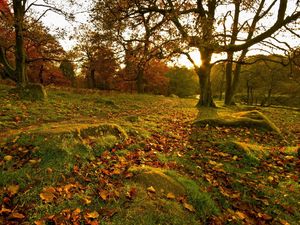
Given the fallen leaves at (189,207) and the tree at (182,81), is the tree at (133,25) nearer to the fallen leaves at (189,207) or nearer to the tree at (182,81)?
the fallen leaves at (189,207)

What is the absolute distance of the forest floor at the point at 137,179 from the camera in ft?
10.7

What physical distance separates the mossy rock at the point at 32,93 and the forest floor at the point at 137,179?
410cm

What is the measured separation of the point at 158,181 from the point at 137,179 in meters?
0.36

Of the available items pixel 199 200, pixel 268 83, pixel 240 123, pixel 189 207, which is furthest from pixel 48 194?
pixel 268 83

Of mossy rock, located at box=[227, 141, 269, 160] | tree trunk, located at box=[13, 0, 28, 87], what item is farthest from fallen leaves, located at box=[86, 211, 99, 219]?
tree trunk, located at box=[13, 0, 28, 87]

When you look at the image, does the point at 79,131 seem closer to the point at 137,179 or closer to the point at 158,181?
the point at 137,179

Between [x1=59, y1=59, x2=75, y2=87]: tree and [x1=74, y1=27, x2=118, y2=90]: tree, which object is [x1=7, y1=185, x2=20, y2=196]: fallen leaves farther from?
[x1=59, y1=59, x2=75, y2=87]: tree

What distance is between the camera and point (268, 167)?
5652mm

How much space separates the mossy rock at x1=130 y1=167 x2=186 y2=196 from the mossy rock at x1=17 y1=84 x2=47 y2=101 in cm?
858

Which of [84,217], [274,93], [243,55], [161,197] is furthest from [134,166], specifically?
[274,93]

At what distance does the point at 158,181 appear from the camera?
13.2 ft

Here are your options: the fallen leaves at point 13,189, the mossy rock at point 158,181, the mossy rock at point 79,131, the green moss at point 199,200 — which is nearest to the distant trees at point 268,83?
the mossy rock at point 79,131

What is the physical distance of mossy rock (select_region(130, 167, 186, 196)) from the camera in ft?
12.8

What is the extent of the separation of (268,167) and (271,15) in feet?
50.0
